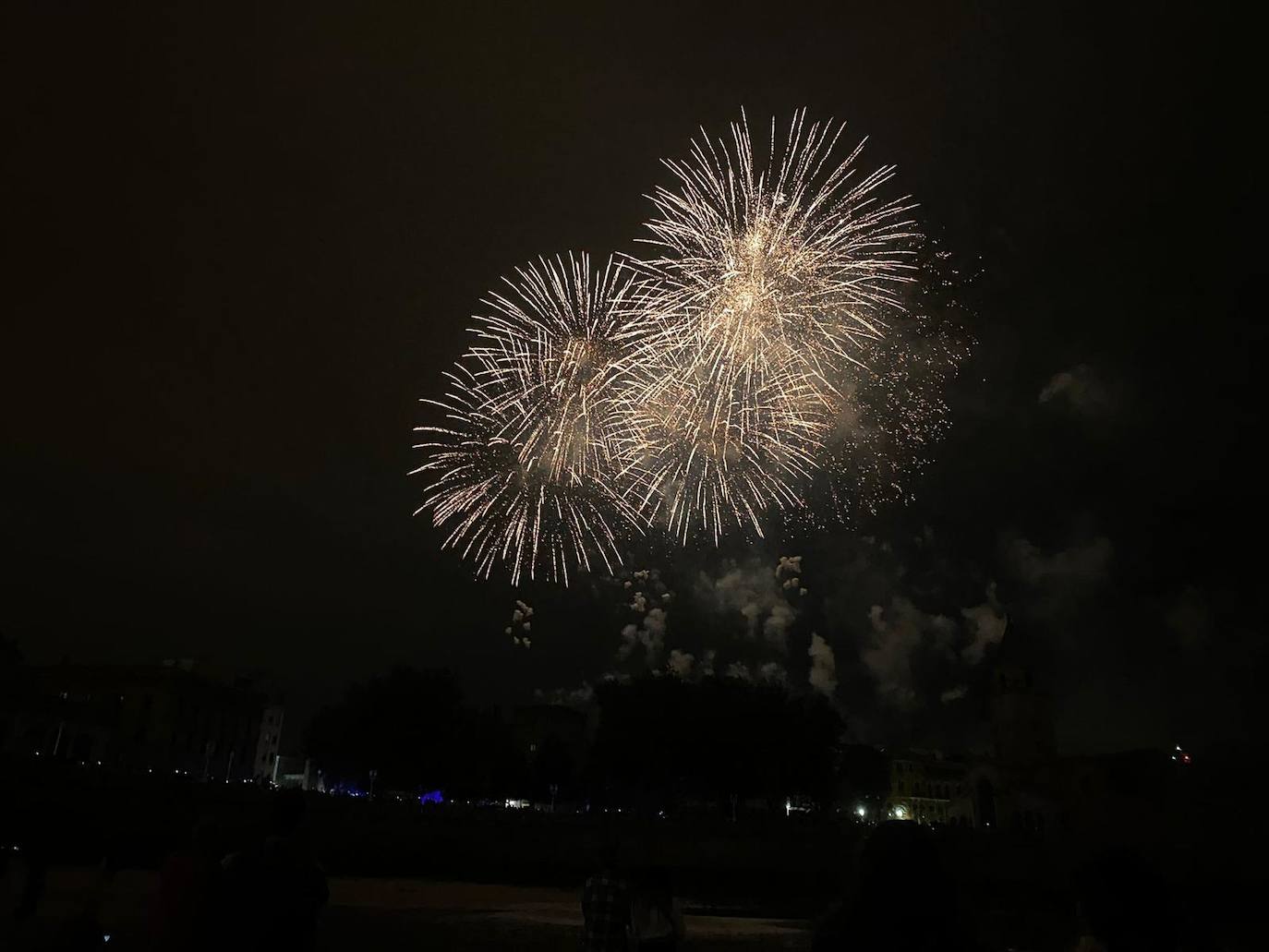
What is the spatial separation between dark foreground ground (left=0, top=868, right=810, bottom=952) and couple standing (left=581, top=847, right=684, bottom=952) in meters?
6.66

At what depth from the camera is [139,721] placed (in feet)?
228

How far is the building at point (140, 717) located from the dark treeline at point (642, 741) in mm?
12924

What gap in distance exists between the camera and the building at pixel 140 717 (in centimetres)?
5919

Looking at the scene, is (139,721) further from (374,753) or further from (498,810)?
(498,810)

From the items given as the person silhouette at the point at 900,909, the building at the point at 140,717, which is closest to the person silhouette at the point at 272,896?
the person silhouette at the point at 900,909

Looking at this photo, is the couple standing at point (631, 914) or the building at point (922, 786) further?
the building at point (922, 786)

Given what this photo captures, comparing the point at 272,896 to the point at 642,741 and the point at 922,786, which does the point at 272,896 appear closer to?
the point at 642,741

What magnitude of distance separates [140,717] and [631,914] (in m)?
74.9

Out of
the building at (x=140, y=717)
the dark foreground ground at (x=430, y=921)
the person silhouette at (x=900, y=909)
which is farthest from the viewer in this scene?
the building at (x=140, y=717)

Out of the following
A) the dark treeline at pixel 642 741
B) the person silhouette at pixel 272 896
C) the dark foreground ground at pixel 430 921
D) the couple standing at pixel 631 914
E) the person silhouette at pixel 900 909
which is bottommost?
the dark foreground ground at pixel 430 921

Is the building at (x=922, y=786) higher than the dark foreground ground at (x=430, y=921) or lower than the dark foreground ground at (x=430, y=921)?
higher

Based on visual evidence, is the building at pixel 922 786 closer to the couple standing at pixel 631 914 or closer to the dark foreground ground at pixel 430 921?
the dark foreground ground at pixel 430 921

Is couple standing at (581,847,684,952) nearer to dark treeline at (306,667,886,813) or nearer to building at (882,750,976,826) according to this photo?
dark treeline at (306,667,886,813)

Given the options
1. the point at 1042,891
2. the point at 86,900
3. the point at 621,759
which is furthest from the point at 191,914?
the point at 621,759
